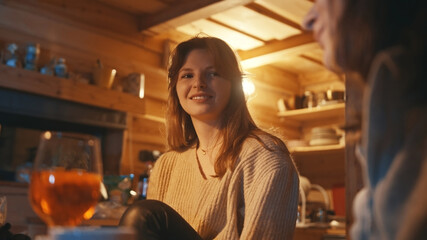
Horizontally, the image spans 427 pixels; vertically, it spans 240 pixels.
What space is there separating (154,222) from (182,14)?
2.25 metres

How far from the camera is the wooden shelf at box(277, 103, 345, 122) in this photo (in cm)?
421

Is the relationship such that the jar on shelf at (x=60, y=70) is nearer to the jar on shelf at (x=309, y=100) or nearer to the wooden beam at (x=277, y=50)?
the wooden beam at (x=277, y=50)

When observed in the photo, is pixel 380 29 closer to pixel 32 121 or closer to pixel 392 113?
pixel 392 113

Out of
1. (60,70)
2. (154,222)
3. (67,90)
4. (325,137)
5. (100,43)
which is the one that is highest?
(100,43)

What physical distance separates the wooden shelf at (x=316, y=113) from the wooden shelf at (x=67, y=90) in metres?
1.83

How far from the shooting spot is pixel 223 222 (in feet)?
4.65

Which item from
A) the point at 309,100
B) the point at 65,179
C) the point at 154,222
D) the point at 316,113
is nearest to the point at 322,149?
the point at 316,113

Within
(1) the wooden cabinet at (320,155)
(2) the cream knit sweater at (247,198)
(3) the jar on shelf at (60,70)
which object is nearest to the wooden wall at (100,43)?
(3) the jar on shelf at (60,70)

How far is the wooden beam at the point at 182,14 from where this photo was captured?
9.41ft

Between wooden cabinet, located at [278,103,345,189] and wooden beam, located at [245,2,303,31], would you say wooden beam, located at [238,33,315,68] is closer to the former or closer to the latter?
wooden beam, located at [245,2,303,31]

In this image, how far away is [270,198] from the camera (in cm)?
132

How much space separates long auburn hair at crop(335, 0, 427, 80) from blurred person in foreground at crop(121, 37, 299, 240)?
0.71 metres

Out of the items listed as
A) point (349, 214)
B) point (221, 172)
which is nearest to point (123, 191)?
point (221, 172)

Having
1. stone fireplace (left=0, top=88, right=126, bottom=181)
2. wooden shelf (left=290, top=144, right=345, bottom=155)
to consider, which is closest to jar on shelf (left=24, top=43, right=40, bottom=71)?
stone fireplace (left=0, top=88, right=126, bottom=181)
